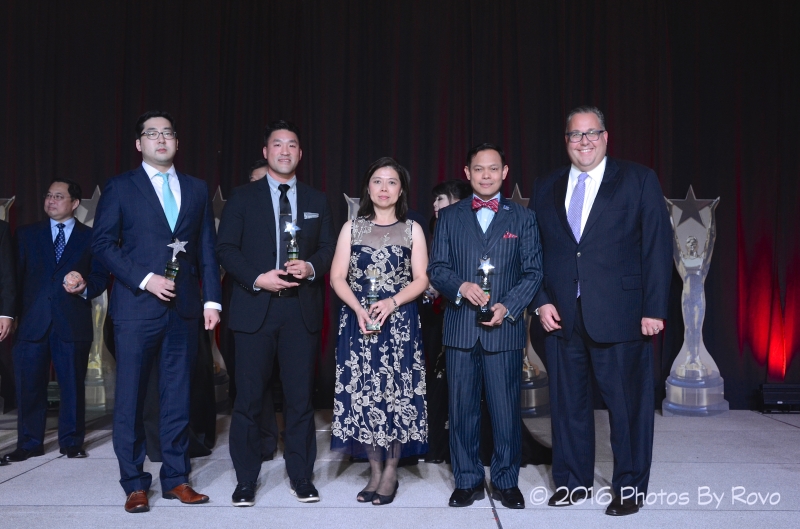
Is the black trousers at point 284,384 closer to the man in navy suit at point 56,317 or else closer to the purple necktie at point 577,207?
the purple necktie at point 577,207

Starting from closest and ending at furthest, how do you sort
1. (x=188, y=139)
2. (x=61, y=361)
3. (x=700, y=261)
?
(x=61, y=361), (x=700, y=261), (x=188, y=139)

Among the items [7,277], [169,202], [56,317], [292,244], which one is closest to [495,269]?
[292,244]

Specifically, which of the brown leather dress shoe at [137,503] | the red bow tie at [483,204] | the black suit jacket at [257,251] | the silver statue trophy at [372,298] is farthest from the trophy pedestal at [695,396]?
the brown leather dress shoe at [137,503]

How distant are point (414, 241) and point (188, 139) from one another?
137 inches

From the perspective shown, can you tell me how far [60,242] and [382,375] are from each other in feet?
8.11

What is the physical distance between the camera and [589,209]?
327 centimetres

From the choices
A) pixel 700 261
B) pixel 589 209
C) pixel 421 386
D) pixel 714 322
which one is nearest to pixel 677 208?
pixel 700 261

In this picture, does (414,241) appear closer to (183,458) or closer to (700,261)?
(183,458)

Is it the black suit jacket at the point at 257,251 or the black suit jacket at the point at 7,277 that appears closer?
the black suit jacket at the point at 257,251

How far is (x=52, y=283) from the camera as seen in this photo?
4.52m

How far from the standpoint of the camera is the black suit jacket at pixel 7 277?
434cm

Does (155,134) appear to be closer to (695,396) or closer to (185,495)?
(185,495)

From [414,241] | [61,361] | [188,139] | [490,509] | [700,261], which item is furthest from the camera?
[188,139]

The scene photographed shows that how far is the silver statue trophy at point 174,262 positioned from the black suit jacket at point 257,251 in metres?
0.21
